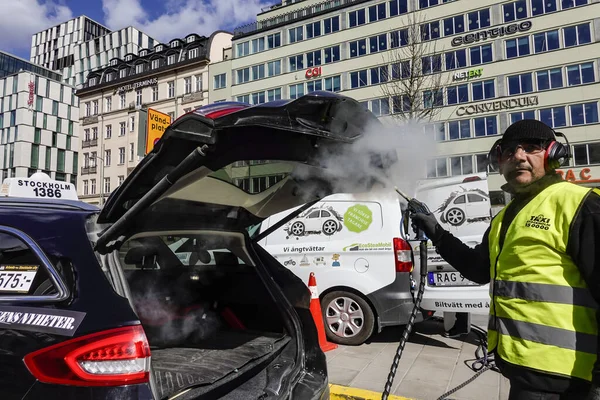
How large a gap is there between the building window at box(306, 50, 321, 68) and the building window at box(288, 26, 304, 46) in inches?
79.0

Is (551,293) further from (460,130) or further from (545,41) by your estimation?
(545,41)

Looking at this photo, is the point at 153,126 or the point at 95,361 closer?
the point at 95,361

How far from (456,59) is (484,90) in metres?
2.97

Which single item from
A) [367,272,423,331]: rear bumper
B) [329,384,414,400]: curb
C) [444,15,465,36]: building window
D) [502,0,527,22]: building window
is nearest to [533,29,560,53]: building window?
[502,0,527,22]: building window

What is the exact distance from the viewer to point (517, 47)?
27047 millimetres

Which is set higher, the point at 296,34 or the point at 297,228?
the point at 296,34

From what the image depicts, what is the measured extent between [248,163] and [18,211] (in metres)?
1.14

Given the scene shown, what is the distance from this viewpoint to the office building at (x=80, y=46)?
65.3 meters

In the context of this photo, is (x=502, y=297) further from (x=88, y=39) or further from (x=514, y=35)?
(x=88, y=39)

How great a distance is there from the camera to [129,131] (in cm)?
4359

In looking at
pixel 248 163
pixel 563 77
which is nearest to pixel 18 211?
pixel 248 163

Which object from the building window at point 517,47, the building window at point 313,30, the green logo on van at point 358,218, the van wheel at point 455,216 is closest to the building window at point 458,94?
the building window at point 517,47

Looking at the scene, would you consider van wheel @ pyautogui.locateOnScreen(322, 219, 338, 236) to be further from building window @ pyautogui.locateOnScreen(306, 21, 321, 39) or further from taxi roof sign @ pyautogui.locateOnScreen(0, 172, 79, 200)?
building window @ pyautogui.locateOnScreen(306, 21, 321, 39)

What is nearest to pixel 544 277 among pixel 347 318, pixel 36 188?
pixel 347 318
